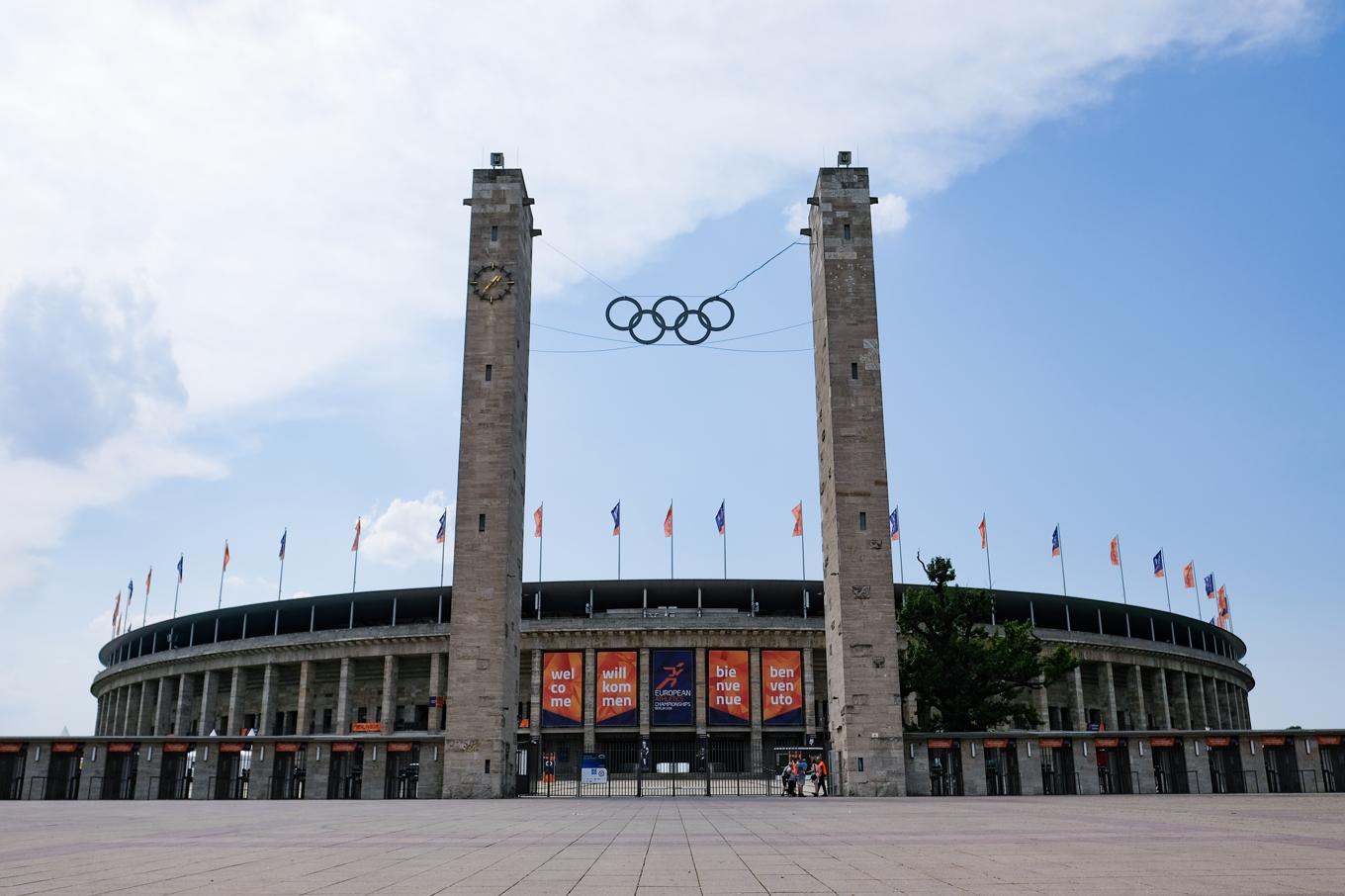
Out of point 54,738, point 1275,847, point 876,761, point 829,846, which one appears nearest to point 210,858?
point 829,846

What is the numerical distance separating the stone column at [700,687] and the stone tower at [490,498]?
95.8 feet

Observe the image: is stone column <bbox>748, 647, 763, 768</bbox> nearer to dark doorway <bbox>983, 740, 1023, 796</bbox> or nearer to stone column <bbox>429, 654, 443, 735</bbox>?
stone column <bbox>429, 654, 443, 735</bbox>

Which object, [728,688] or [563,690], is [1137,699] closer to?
[728,688]

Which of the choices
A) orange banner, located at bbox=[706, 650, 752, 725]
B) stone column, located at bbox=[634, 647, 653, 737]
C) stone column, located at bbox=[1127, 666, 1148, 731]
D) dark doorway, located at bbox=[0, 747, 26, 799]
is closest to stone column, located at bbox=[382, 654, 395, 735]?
stone column, located at bbox=[634, 647, 653, 737]

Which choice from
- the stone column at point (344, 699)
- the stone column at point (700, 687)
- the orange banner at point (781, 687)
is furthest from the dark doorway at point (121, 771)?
the orange banner at point (781, 687)

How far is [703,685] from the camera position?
257 ft

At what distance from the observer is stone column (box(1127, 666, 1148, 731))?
8681cm

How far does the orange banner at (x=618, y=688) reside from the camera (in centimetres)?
7762

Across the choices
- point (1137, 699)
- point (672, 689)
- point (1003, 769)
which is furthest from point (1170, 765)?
point (1137, 699)

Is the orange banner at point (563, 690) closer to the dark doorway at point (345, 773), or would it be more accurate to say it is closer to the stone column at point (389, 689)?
the stone column at point (389, 689)

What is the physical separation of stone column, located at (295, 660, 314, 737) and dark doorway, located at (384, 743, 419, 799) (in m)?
39.4

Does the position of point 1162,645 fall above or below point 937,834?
above

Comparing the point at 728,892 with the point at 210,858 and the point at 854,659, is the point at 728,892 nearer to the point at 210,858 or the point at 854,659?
the point at 210,858

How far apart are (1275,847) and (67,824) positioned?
77.2 feet
